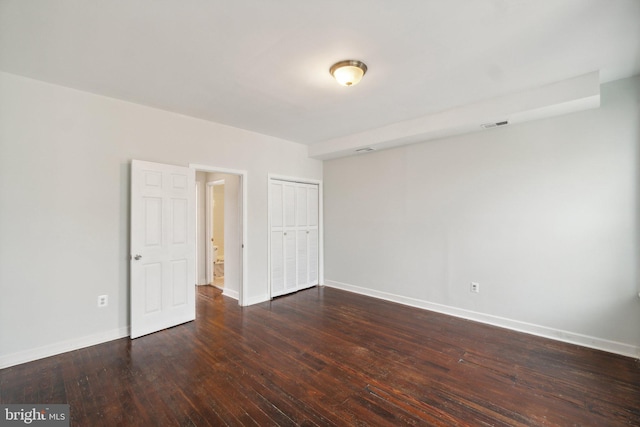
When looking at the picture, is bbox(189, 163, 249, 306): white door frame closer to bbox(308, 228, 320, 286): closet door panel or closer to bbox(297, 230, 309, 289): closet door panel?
bbox(297, 230, 309, 289): closet door panel

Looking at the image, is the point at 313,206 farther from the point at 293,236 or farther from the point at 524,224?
the point at 524,224

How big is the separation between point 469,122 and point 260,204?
10.5 feet

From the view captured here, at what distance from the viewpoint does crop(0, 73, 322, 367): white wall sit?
252 cm

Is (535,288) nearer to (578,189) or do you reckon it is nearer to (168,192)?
(578,189)

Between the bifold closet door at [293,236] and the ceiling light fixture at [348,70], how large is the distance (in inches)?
101


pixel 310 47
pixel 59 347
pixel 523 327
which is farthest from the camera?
pixel 523 327

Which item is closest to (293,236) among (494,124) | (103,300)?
(103,300)

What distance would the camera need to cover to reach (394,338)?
3.10m

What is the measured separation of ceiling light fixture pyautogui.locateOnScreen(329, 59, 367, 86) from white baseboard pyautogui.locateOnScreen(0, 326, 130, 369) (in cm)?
359

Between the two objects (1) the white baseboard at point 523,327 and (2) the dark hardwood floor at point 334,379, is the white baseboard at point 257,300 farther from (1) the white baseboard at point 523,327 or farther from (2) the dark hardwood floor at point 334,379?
(1) the white baseboard at point 523,327

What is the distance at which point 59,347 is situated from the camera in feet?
8.95


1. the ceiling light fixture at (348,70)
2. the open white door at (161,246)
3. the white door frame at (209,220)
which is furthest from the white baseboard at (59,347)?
the ceiling light fixture at (348,70)

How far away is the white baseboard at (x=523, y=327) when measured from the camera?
2721 mm

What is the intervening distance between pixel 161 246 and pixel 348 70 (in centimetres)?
292
